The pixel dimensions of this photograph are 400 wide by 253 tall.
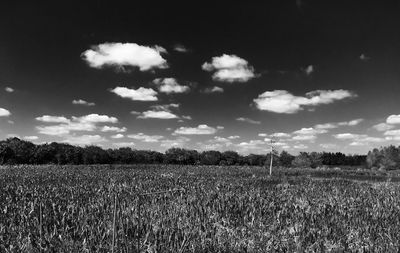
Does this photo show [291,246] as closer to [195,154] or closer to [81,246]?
[81,246]

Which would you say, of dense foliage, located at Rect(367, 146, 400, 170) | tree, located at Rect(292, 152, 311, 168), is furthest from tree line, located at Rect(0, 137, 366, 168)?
dense foliage, located at Rect(367, 146, 400, 170)

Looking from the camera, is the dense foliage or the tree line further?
the dense foliage

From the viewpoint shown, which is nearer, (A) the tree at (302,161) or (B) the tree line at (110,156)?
(B) the tree line at (110,156)

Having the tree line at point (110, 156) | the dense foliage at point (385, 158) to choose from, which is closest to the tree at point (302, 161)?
the tree line at point (110, 156)

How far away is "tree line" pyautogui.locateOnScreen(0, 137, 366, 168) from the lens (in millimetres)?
70750

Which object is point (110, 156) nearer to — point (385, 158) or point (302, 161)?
point (302, 161)

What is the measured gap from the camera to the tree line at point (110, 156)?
70.8 metres

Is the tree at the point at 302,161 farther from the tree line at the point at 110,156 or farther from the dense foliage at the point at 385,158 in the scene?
the dense foliage at the point at 385,158

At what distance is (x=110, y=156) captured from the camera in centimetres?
8862

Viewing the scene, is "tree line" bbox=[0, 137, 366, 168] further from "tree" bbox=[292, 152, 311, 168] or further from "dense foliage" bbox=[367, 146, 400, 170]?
"dense foliage" bbox=[367, 146, 400, 170]

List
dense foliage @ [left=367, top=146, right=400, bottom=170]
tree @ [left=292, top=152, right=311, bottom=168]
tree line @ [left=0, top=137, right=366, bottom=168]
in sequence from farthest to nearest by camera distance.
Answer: tree @ [left=292, top=152, right=311, bottom=168]
dense foliage @ [left=367, top=146, right=400, bottom=170]
tree line @ [left=0, top=137, right=366, bottom=168]

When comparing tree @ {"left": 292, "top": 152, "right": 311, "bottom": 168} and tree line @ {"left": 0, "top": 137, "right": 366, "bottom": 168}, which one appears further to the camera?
tree @ {"left": 292, "top": 152, "right": 311, "bottom": 168}

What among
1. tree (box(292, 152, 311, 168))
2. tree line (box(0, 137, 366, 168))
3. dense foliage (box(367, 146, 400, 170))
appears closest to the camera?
tree line (box(0, 137, 366, 168))

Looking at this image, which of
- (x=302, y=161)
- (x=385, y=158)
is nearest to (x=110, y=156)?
(x=302, y=161)
